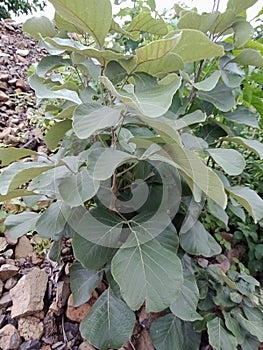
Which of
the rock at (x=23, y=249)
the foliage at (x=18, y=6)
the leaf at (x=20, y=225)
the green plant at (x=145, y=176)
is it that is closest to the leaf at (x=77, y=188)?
the green plant at (x=145, y=176)

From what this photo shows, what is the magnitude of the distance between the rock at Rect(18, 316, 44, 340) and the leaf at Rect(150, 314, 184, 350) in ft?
1.08

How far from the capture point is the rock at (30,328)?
98cm

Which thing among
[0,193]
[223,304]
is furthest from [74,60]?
[223,304]

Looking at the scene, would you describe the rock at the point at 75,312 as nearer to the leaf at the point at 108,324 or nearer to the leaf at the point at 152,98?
the leaf at the point at 108,324

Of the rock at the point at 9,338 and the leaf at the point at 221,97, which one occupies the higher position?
the leaf at the point at 221,97

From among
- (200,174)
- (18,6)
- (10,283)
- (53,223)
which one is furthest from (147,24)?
(18,6)

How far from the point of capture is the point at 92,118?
0.62 meters

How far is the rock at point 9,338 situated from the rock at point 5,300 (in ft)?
0.24

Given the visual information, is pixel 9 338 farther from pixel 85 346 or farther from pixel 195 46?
pixel 195 46

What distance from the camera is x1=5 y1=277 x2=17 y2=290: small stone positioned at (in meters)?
1.11

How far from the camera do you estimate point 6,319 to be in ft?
3.34

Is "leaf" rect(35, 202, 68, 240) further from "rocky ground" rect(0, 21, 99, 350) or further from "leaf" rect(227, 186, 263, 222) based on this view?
"leaf" rect(227, 186, 263, 222)

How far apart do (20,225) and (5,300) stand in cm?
27

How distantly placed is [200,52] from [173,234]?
1.27ft
